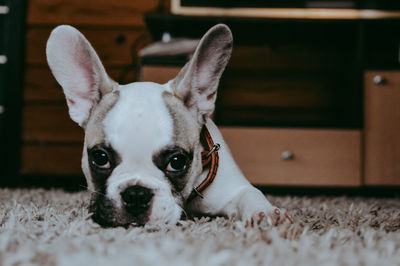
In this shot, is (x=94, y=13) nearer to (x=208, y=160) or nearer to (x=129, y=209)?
(x=208, y=160)

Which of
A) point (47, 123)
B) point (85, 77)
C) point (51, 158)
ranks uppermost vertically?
point (85, 77)

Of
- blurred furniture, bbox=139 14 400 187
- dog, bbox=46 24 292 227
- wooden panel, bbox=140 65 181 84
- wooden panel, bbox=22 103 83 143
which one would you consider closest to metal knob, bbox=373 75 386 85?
blurred furniture, bbox=139 14 400 187

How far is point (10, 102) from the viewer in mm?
2201

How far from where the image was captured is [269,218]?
2.35ft

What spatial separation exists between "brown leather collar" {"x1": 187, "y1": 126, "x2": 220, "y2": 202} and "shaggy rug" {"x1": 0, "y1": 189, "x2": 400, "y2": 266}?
0.42ft

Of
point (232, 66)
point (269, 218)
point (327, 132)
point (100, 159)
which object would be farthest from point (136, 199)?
point (232, 66)

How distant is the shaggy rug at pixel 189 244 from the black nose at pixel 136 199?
42 millimetres

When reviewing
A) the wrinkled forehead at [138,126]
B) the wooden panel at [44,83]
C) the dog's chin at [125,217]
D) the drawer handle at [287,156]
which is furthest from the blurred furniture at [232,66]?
the dog's chin at [125,217]

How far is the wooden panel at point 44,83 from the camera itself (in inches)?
88.3

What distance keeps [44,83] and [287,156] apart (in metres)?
1.43

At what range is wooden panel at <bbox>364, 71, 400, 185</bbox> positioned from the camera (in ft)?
5.56

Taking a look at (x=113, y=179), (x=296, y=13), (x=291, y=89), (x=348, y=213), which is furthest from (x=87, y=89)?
(x=291, y=89)

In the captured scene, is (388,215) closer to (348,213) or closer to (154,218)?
(348,213)

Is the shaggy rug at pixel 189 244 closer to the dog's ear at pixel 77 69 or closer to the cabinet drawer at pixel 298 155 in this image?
the dog's ear at pixel 77 69
